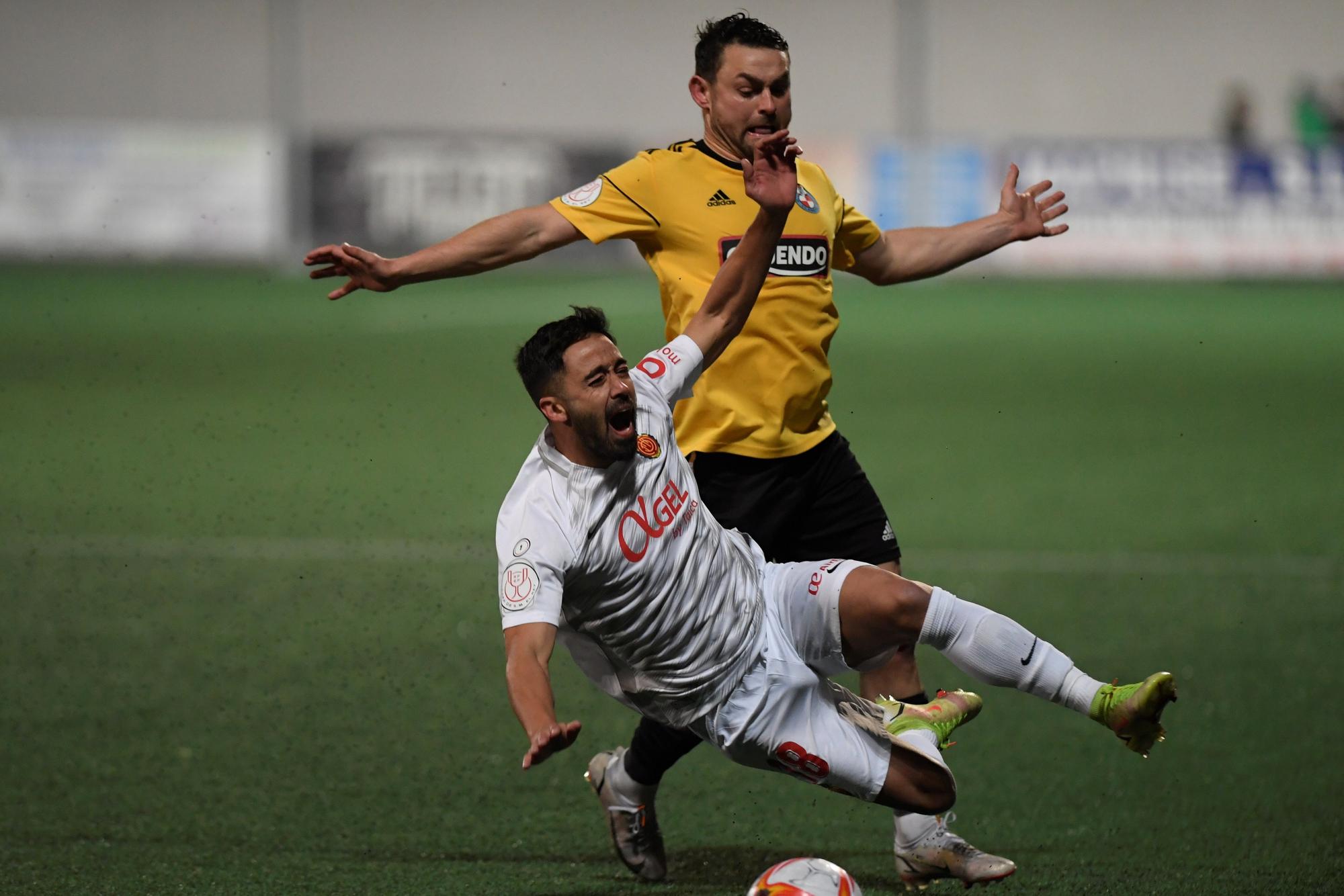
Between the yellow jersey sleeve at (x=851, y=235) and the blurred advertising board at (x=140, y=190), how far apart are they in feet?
68.2

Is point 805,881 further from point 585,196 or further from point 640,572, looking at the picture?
point 585,196

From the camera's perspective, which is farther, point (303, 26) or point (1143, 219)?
point (303, 26)

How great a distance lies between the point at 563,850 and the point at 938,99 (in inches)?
1211

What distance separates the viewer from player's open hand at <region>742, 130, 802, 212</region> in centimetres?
466

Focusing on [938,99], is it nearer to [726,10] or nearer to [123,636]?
[726,10]

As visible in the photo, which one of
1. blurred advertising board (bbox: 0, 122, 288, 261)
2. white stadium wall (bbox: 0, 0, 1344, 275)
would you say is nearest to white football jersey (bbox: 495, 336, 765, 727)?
blurred advertising board (bbox: 0, 122, 288, 261)

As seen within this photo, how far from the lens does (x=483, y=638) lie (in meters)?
8.12

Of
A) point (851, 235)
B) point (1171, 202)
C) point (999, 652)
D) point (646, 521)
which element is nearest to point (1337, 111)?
point (1171, 202)

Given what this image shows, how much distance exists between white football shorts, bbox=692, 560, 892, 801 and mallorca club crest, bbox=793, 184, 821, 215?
1150mm

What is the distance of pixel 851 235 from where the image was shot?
17.9 ft

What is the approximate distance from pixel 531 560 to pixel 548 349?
55 cm

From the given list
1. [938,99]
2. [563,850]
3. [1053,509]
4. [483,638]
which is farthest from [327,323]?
[938,99]

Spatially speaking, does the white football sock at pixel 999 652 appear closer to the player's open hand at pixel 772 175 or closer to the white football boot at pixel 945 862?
the white football boot at pixel 945 862

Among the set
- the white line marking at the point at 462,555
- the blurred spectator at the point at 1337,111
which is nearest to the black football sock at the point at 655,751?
the white line marking at the point at 462,555
